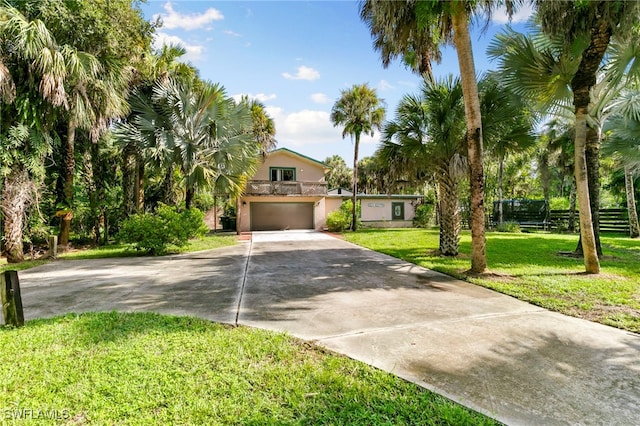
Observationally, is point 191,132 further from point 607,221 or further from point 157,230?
point 607,221

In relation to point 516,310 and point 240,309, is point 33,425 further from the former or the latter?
point 516,310

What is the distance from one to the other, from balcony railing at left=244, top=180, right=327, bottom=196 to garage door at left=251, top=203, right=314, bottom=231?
2.00 metres

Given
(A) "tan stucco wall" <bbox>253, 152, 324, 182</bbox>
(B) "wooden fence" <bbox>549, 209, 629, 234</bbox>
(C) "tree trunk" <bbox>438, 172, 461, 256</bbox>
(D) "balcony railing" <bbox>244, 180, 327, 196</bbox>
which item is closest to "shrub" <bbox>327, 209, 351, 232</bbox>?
(D) "balcony railing" <bbox>244, 180, 327, 196</bbox>

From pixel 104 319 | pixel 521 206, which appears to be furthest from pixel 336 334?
pixel 521 206

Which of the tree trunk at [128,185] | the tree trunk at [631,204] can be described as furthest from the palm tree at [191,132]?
the tree trunk at [631,204]

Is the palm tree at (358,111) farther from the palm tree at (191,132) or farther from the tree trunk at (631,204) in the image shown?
the tree trunk at (631,204)

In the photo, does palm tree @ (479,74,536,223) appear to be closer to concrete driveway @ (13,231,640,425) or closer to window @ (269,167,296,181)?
concrete driveway @ (13,231,640,425)

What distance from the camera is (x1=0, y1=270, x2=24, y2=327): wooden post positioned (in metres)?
3.62

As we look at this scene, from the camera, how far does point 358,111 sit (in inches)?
691

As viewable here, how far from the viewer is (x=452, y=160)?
28.8 feet

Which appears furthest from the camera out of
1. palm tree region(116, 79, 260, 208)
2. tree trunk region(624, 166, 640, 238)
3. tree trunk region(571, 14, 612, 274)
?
tree trunk region(624, 166, 640, 238)

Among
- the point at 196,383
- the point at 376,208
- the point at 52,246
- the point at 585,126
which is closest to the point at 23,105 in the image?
the point at 52,246

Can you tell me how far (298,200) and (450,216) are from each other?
13488 mm

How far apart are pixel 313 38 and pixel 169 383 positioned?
34.5 feet
